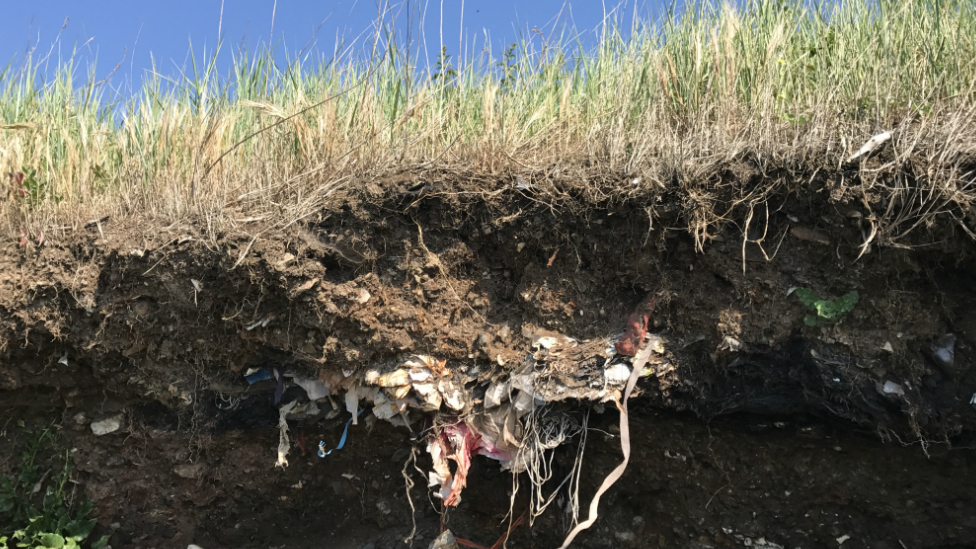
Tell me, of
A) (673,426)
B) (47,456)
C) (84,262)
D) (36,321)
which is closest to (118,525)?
(47,456)

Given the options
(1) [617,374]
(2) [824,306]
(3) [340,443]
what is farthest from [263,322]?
(2) [824,306]

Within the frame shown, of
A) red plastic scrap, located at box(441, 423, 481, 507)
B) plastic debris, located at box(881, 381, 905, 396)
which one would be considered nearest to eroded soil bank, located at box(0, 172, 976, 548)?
plastic debris, located at box(881, 381, 905, 396)

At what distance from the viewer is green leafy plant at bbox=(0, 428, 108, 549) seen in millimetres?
2619

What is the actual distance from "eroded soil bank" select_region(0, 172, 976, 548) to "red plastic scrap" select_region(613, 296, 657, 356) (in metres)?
0.05

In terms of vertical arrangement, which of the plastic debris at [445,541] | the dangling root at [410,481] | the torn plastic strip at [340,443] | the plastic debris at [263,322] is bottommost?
the plastic debris at [445,541]

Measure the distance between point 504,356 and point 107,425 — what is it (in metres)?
1.81

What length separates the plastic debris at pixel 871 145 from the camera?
1819 millimetres

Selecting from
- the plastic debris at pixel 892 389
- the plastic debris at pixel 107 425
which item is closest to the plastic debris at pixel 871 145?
the plastic debris at pixel 892 389

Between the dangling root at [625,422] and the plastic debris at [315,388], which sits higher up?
the plastic debris at [315,388]

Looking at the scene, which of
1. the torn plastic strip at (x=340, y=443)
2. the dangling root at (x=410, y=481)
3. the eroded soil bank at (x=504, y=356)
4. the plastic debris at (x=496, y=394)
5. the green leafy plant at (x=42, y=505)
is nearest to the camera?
the eroded soil bank at (x=504, y=356)

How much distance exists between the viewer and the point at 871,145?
Answer: 1.83 metres

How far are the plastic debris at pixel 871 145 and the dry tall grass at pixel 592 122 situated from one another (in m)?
0.04

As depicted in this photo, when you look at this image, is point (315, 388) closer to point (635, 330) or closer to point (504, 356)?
point (504, 356)

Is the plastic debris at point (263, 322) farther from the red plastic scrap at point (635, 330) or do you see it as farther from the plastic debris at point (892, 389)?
the plastic debris at point (892, 389)
